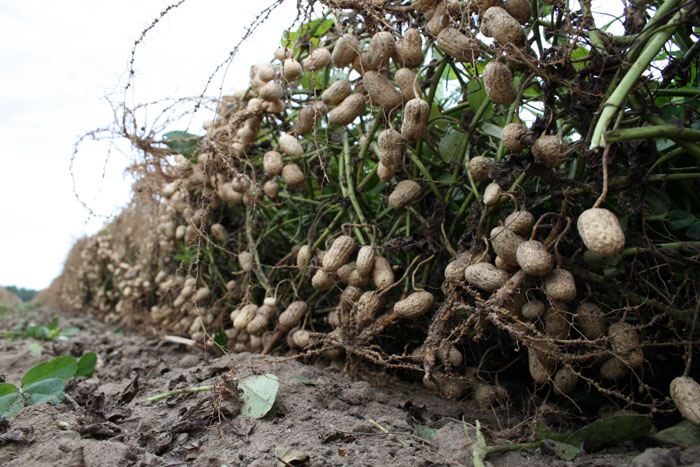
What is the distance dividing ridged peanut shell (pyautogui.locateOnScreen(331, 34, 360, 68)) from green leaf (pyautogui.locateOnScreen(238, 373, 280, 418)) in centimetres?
86

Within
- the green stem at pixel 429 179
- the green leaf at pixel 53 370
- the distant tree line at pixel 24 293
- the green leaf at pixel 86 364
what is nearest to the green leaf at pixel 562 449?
the green stem at pixel 429 179

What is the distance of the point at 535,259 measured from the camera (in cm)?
98

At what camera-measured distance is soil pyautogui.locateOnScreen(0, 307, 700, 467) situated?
0.97 m

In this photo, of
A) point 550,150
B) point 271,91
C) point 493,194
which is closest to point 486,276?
point 493,194

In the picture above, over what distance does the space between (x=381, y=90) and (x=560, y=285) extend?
2.16 ft

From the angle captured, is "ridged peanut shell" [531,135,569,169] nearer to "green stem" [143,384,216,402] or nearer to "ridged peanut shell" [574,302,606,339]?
"ridged peanut shell" [574,302,606,339]

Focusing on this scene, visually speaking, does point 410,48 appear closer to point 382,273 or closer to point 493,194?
point 493,194

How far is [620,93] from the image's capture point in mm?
836

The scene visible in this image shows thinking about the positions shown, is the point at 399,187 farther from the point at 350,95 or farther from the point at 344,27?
the point at 344,27

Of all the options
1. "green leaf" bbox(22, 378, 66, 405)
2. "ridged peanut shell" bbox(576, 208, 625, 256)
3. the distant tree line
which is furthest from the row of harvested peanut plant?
the distant tree line

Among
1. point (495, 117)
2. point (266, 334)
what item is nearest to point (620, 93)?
point (495, 117)

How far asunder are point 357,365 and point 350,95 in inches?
30.9

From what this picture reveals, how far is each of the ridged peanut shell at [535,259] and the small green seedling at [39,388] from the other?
124cm

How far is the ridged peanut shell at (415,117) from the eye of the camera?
1176mm
